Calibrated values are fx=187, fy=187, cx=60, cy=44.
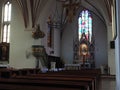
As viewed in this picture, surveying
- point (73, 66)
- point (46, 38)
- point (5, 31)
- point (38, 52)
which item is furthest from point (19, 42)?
point (73, 66)

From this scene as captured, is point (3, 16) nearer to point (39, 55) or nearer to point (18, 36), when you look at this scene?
point (18, 36)

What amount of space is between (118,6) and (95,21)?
21299 millimetres

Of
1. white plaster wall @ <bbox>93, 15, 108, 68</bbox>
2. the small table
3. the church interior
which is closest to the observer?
the church interior

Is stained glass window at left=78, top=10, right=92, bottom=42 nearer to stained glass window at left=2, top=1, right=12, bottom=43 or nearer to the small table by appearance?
the small table

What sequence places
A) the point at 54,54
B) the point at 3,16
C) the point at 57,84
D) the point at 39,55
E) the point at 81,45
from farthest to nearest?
the point at 81,45
the point at 54,54
the point at 3,16
the point at 39,55
the point at 57,84

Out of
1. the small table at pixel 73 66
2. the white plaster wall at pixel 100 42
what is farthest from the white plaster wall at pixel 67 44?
the white plaster wall at pixel 100 42

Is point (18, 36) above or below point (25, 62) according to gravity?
above

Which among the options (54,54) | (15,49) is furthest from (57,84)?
(54,54)

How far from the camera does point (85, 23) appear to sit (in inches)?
1036

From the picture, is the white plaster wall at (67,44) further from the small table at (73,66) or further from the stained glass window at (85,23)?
the small table at (73,66)

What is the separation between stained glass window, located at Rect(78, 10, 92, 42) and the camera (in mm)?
25955

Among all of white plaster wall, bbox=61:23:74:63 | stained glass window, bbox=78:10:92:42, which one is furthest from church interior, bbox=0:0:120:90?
white plaster wall, bbox=61:23:74:63

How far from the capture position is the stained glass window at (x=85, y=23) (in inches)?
1022

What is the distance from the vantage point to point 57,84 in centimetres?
353
